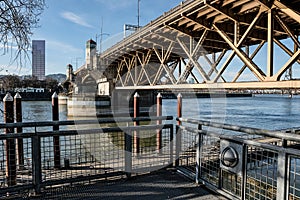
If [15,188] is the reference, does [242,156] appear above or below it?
above

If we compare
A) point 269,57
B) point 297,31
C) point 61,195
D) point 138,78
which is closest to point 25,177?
point 61,195

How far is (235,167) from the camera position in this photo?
3555 mm

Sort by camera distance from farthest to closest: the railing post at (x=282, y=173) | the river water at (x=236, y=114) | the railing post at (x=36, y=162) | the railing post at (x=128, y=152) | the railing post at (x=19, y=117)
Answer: the river water at (x=236, y=114) → the railing post at (x=19, y=117) → the railing post at (x=128, y=152) → the railing post at (x=36, y=162) → the railing post at (x=282, y=173)

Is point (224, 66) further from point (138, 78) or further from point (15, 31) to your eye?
point (138, 78)

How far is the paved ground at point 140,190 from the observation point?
374cm

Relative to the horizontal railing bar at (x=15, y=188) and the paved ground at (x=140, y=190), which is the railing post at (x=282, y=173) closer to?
the paved ground at (x=140, y=190)

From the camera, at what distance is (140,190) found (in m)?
3.98

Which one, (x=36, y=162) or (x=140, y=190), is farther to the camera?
(x=140, y=190)

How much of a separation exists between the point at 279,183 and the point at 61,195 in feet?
10.2

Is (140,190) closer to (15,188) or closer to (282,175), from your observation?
(15,188)

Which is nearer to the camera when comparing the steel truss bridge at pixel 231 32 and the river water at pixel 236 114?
the steel truss bridge at pixel 231 32

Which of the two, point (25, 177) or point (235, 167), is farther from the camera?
point (25, 177)

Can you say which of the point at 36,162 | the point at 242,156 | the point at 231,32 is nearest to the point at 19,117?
the point at 36,162

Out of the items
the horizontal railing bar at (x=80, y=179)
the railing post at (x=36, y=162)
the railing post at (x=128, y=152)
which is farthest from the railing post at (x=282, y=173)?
the railing post at (x=36, y=162)
